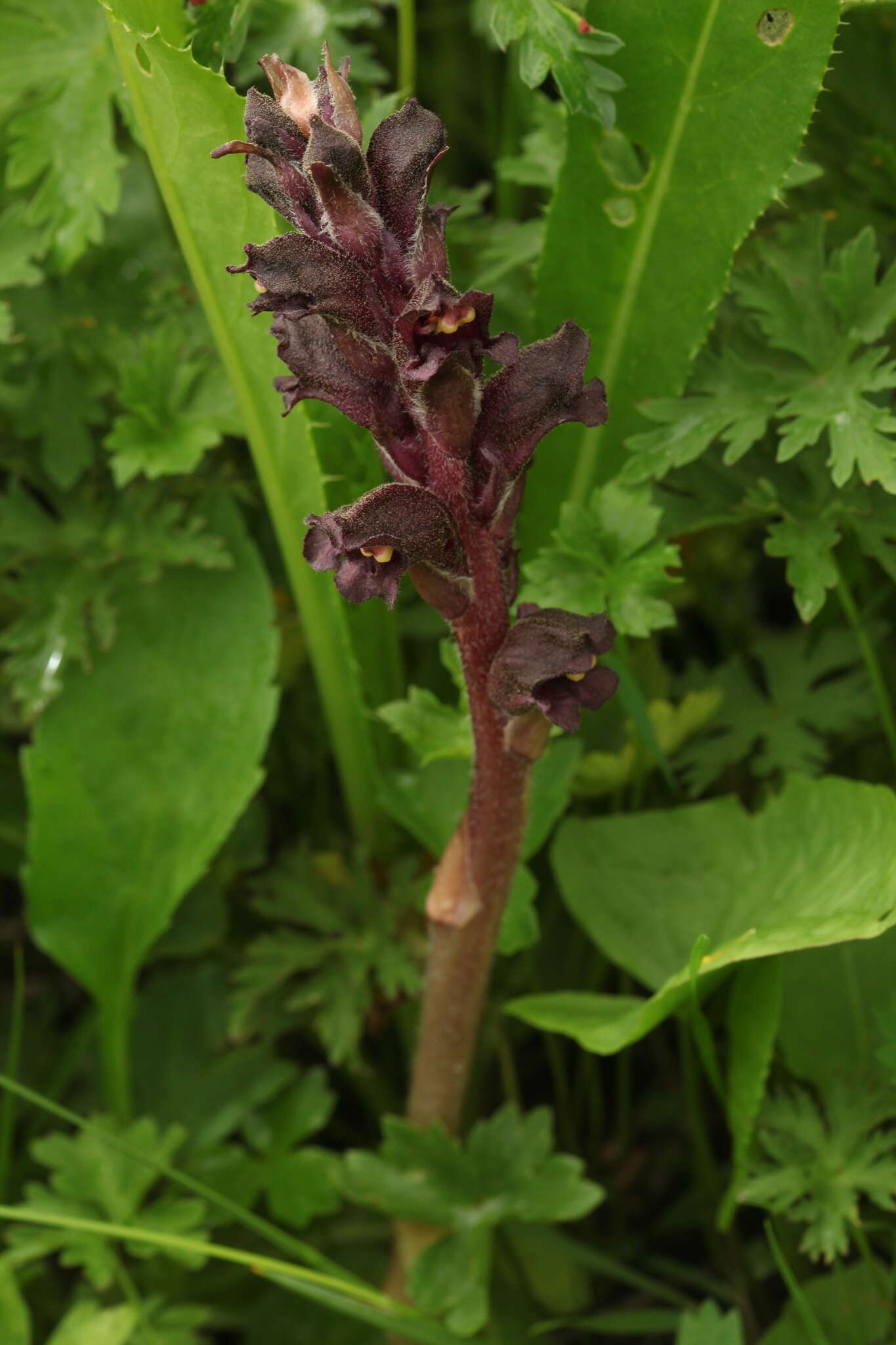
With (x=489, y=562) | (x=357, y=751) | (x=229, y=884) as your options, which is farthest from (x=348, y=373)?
(x=229, y=884)

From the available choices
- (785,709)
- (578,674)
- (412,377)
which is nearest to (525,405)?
(412,377)

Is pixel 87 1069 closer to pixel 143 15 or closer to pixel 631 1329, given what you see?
pixel 631 1329

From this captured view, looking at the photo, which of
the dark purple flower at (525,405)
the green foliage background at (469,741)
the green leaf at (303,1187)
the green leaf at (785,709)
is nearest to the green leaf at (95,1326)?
the green foliage background at (469,741)

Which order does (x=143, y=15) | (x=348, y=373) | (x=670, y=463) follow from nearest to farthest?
(x=348, y=373), (x=143, y=15), (x=670, y=463)

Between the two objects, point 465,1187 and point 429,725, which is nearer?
point 429,725

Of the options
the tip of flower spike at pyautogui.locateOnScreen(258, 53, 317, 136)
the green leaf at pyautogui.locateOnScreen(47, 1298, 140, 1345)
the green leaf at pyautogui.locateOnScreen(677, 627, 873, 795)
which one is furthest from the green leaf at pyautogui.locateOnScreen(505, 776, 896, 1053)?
the tip of flower spike at pyautogui.locateOnScreen(258, 53, 317, 136)

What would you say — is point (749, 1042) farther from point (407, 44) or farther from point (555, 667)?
point (407, 44)

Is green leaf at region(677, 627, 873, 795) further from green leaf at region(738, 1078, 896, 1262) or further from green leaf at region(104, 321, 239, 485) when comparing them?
green leaf at region(104, 321, 239, 485)
